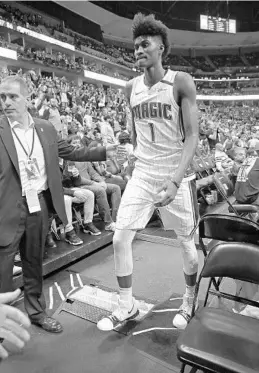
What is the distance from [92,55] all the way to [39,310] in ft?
71.7

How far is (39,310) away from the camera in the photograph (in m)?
2.35

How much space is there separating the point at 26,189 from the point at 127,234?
0.72m

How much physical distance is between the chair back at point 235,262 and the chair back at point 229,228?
0.10 metres

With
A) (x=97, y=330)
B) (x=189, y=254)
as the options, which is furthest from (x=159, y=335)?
(x=189, y=254)

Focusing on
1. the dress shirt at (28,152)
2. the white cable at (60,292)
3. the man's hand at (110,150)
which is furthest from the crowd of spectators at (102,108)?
→ the white cable at (60,292)

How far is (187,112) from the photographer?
6.65 feet

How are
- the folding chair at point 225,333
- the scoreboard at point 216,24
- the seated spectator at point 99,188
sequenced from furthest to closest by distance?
the scoreboard at point 216,24 < the seated spectator at point 99,188 < the folding chair at point 225,333

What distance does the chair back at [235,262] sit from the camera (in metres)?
1.65

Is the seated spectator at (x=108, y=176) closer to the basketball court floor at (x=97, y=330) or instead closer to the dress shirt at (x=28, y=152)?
the basketball court floor at (x=97, y=330)

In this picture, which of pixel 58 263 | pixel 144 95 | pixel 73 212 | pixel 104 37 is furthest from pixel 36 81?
pixel 104 37

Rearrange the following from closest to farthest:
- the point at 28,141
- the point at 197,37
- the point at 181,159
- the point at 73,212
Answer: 1. the point at 181,159
2. the point at 28,141
3. the point at 73,212
4. the point at 197,37

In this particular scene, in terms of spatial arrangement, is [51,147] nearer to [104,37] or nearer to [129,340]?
[129,340]

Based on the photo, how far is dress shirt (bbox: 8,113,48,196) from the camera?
2.15m

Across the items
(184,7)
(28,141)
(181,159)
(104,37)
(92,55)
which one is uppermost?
(184,7)
